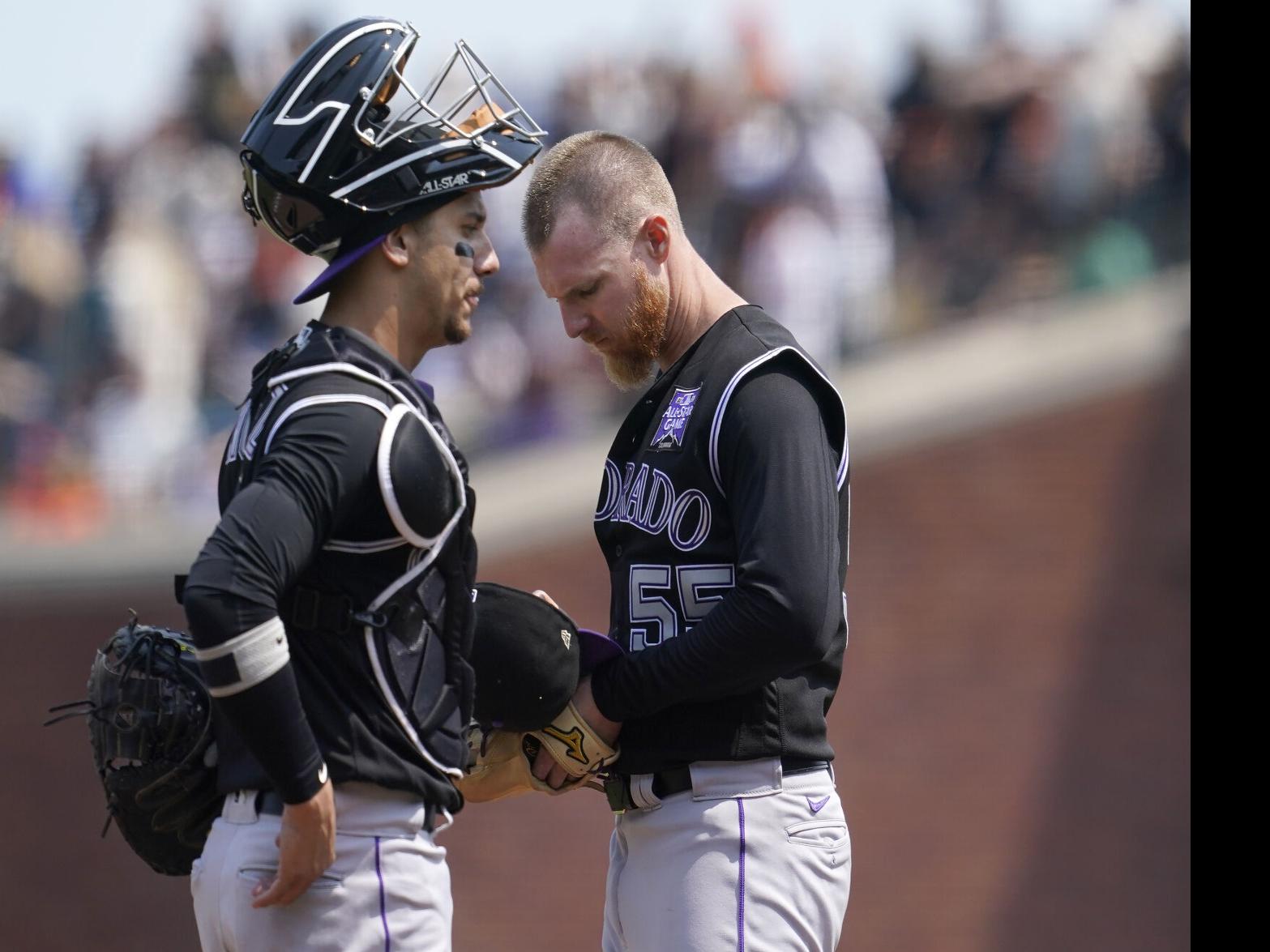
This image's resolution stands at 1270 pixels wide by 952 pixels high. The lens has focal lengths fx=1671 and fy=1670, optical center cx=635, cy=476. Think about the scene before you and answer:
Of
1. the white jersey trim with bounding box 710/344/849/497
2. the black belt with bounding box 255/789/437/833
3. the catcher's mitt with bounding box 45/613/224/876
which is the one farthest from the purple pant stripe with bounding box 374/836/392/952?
the white jersey trim with bounding box 710/344/849/497

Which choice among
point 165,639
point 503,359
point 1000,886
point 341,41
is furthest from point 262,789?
point 1000,886

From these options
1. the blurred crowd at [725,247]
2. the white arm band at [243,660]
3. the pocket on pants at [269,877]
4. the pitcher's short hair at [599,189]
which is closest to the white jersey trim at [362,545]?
the white arm band at [243,660]

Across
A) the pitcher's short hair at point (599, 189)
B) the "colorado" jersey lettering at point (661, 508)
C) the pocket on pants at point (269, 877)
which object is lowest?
the pocket on pants at point (269, 877)

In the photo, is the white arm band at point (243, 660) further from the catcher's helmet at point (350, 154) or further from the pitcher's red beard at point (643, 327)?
the pitcher's red beard at point (643, 327)

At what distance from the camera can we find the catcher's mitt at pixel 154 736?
3.07 metres

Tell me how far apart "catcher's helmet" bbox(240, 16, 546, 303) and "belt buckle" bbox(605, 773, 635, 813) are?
120cm

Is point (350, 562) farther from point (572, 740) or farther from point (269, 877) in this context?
point (572, 740)

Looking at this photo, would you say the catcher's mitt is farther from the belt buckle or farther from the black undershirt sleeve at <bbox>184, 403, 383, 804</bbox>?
the belt buckle

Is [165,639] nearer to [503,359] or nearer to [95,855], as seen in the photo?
[503,359]

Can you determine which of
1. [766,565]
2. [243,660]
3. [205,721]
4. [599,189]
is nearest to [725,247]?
[599,189]

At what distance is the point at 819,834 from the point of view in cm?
341

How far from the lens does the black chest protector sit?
289cm

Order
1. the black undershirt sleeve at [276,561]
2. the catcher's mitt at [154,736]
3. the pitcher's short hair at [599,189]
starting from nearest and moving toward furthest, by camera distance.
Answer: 1. the black undershirt sleeve at [276,561]
2. the catcher's mitt at [154,736]
3. the pitcher's short hair at [599,189]

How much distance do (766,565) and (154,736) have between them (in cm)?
118
